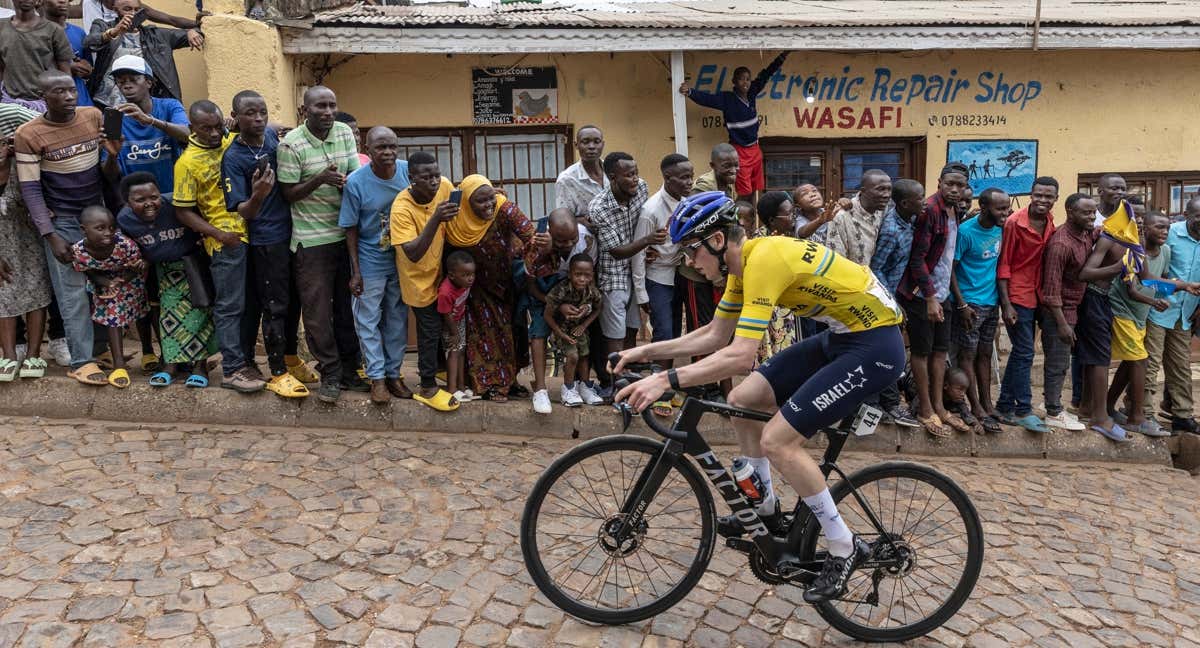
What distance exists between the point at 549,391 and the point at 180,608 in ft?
12.1

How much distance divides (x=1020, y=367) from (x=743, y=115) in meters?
3.79

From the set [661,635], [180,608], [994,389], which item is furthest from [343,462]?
[994,389]

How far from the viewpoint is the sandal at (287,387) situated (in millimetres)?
6402

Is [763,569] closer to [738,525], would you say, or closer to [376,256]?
[738,525]

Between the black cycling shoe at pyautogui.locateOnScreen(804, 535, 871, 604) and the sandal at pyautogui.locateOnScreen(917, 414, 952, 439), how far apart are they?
3374 millimetres

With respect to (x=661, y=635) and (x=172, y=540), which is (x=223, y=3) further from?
(x=661, y=635)

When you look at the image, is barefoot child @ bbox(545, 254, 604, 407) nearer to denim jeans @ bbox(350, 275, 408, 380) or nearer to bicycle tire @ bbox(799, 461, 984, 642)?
denim jeans @ bbox(350, 275, 408, 380)

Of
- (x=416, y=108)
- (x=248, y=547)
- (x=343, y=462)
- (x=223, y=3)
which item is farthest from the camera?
(x=416, y=108)

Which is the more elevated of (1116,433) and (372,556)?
(372,556)

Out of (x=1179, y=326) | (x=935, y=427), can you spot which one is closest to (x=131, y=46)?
(x=935, y=427)

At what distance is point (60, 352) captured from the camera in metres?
6.81

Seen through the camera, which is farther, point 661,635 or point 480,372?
point 480,372

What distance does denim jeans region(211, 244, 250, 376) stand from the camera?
6.21 metres

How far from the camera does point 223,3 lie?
8.20 m
